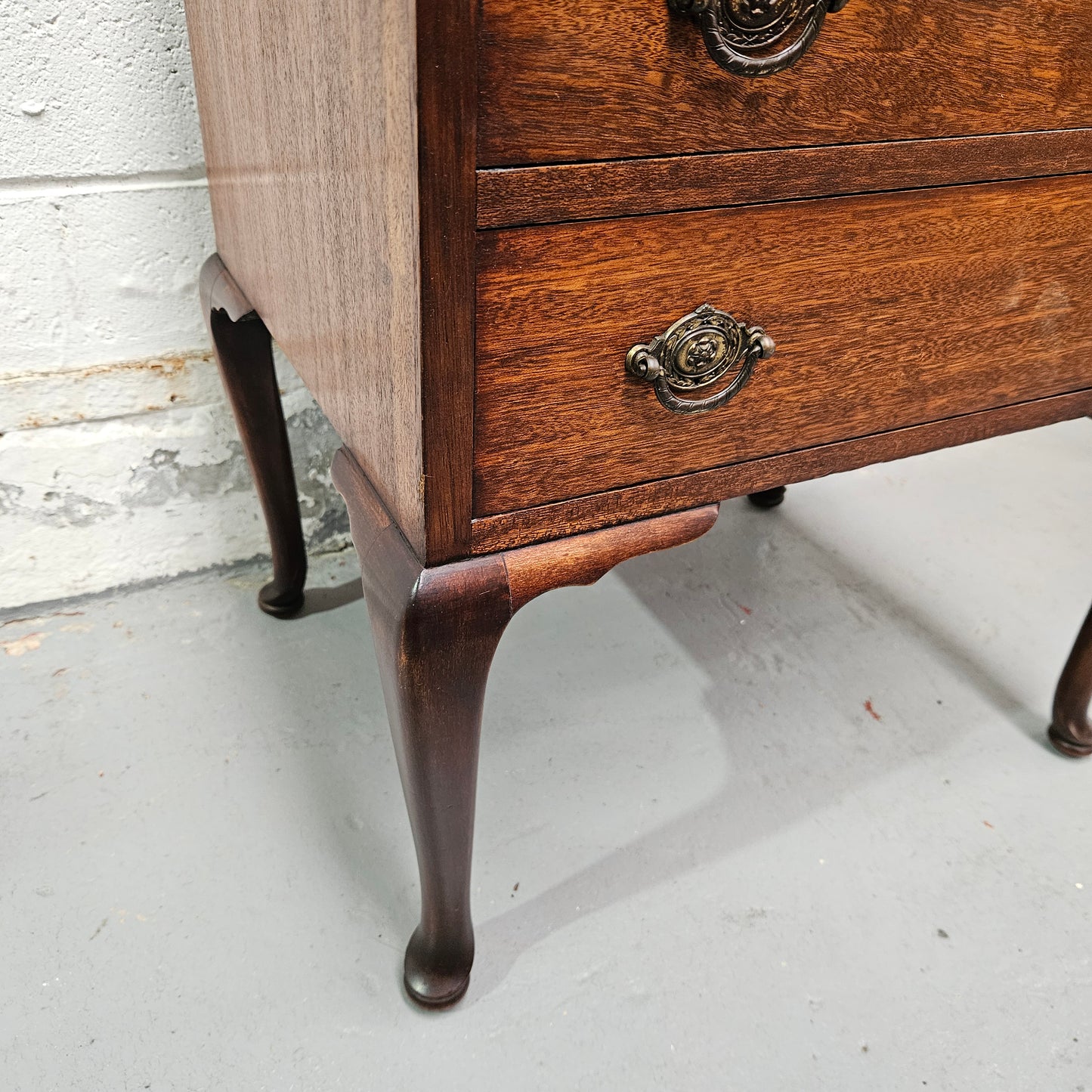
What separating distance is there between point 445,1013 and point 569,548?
456 millimetres

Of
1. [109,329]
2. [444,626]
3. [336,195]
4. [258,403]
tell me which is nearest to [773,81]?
[336,195]

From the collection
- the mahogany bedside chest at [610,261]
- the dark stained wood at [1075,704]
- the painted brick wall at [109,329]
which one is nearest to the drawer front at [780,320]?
the mahogany bedside chest at [610,261]

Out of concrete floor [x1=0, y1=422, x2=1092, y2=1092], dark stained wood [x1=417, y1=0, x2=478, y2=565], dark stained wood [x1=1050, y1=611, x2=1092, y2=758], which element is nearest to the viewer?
dark stained wood [x1=417, y1=0, x2=478, y2=565]

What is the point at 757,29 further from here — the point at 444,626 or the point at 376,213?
the point at 444,626

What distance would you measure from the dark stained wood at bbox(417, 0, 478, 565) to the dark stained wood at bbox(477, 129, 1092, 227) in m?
0.02

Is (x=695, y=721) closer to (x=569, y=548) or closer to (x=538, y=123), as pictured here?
(x=569, y=548)

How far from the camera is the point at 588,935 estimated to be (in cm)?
85

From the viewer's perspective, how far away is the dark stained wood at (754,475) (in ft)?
1.88

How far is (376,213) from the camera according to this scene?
49cm

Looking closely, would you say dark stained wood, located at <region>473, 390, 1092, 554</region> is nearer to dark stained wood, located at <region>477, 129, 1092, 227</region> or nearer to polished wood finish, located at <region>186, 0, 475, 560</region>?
polished wood finish, located at <region>186, 0, 475, 560</region>

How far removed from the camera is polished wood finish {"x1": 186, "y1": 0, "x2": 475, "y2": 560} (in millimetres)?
418

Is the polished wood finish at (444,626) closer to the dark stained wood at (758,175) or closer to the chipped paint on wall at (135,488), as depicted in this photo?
the dark stained wood at (758,175)

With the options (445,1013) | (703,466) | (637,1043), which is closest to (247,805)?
(445,1013)

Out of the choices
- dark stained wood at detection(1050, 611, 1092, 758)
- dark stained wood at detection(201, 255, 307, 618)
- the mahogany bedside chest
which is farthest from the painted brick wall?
dark stained wood at detection(1050, 611, 1092, 758)
